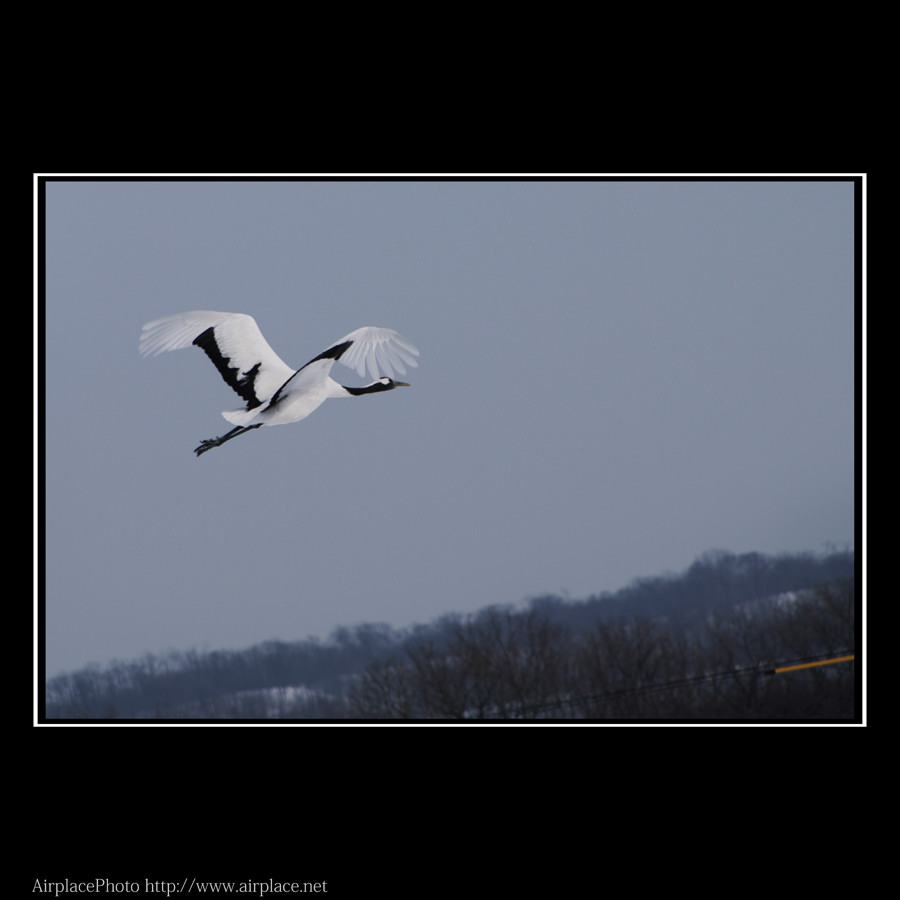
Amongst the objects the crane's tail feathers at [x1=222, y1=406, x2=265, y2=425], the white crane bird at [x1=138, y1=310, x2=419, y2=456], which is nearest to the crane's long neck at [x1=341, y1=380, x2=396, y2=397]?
the white crane bird at [x1=138, y1=310, x2=419, y2=456]

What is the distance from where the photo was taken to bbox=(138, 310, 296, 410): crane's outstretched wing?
749cm

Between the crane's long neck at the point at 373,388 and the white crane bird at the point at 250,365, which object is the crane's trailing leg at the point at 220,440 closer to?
the white crane bird at the point at 250,365

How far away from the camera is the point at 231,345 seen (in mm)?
7562

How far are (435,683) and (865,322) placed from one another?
31102mm

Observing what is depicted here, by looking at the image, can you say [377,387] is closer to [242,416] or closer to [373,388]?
[373,388]

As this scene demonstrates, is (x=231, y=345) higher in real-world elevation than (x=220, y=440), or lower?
higher

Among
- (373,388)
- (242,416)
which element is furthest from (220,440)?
(373,388)

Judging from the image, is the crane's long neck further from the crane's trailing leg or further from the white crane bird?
the crane's trailing leg

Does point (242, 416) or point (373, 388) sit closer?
point (242, 416)

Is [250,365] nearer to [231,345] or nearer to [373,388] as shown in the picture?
[231,345]

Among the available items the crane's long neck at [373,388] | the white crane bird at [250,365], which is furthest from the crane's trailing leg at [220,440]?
the crane's long neck at [373,388]

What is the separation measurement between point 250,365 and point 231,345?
20 centimetres
